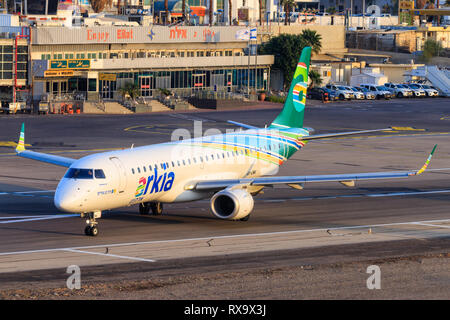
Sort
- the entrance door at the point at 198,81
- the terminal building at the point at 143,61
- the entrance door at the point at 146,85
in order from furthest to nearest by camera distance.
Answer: the entrance door at the point at 198,81, the entrance door at the point at 146,85, the terminal building at the point at 143,61

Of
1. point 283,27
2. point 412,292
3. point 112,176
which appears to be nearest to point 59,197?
point 112,176

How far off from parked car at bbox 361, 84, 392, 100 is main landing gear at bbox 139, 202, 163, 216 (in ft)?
322

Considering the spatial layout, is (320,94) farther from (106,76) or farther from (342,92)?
(106,76)

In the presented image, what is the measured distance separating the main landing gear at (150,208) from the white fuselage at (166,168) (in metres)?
2.56

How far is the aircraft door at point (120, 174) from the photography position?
4012cm

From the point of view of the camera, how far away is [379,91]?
140m

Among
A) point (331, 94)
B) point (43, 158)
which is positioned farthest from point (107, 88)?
point (43, 158)

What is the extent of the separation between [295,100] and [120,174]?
57.3ft

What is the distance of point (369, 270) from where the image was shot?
33188 millimetres

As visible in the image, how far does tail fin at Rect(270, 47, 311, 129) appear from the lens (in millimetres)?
53656

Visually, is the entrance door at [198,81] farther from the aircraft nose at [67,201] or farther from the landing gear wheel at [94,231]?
the aircraft nose at [67,201]

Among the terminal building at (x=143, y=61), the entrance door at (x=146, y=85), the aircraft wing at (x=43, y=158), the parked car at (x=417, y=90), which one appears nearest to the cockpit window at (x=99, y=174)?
the aircraft wing at (x=43, y=158)

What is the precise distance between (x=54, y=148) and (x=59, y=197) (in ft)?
129
